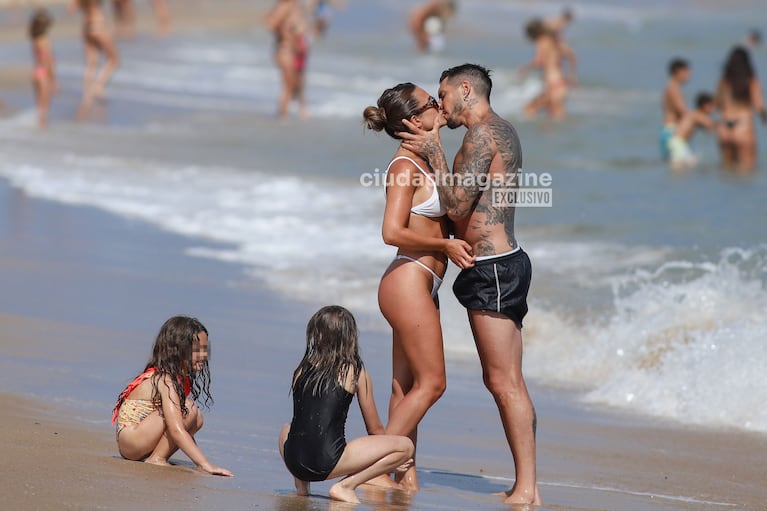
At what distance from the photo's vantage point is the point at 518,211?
12.2 metres

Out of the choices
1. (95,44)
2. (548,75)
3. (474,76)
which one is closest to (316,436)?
(474,76)

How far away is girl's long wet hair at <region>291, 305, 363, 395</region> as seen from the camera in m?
4.61

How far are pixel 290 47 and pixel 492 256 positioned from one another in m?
15.3

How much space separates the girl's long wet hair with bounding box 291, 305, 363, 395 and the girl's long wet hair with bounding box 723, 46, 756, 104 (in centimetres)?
1155

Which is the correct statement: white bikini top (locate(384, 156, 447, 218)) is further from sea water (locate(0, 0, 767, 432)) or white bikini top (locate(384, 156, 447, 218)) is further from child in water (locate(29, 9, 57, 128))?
child in water (locate(29, 9, 57, 128))

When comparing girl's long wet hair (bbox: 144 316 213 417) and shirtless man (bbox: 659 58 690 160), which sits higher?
shirtless man (bbox: 659 58 690 160)

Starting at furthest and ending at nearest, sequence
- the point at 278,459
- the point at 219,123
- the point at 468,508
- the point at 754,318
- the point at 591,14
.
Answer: the point at 591,14
the point at 219,123
the point at 754,318
the point at 278,459
the point at 468,508

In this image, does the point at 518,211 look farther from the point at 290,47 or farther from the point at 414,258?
the point at 290,47

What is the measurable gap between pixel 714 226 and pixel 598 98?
40.8 ft

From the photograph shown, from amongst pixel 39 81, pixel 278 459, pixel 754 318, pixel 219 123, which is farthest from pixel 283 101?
pixel 278 459

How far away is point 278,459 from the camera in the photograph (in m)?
5.15

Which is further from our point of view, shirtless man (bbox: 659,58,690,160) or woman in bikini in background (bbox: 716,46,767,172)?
shirtless man (bbox: 659,58,690,160)

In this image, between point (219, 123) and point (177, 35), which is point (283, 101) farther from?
point (177, 35)

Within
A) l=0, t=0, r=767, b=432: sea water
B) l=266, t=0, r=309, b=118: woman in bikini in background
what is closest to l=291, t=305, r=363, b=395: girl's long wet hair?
l=0, t=0, r=767, b=432: sea water
